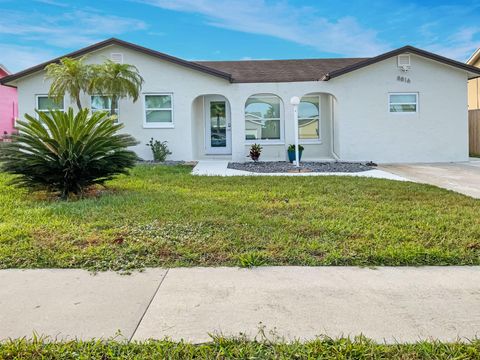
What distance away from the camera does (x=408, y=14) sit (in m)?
19.2

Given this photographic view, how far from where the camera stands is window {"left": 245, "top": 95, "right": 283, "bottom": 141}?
1694cm

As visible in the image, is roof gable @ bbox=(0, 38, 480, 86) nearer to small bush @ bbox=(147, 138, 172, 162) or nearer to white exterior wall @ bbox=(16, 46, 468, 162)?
white exterior wall @ bbox=(16, 46, 468, 162)

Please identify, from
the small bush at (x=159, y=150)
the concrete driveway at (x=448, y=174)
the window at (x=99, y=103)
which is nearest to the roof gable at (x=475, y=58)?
the concrete driveway at (x=448, y=174)

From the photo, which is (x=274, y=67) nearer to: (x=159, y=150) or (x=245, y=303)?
(x=159, y=150)

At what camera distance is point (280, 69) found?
695 inches

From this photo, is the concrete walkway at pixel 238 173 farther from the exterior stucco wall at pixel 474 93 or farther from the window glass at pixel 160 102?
the exterior stucco wall at pixel 474 93

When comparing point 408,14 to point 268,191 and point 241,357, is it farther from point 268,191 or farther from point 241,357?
point 241,357

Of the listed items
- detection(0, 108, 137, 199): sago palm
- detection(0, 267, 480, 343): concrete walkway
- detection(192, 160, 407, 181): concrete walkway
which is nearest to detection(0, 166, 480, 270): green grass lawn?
detection(0, 267, 480, 343): concrete walkway

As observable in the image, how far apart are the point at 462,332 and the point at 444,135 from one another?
46.7ft

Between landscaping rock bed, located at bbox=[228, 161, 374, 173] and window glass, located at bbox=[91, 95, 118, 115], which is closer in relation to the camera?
landscaping rock bed, located at bbox=[228, 161, 374, 173]

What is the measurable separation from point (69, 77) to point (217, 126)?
624 centimetres

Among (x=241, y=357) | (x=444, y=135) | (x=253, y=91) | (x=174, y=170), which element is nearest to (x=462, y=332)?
(x=241, y=357)

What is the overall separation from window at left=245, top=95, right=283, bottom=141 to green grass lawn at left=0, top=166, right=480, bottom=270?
338 inches

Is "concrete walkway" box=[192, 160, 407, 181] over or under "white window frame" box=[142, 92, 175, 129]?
under
